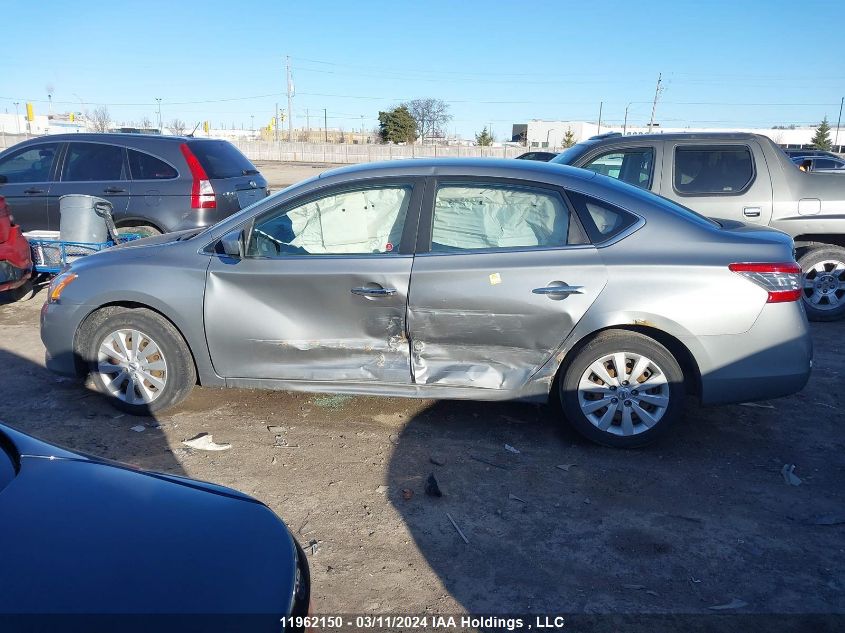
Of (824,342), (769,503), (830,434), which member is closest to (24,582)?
(769,503)

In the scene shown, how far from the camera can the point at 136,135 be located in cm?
833

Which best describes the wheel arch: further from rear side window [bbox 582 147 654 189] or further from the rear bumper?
rear side window [bbox 582 147 654 189]

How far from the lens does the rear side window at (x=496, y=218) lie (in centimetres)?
423

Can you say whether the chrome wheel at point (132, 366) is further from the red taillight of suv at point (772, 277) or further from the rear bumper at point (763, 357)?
the red taillight of suv at point (772, 277)

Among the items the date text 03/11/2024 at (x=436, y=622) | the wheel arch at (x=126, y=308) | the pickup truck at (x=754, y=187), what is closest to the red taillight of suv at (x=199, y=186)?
the wheel arch at (x=126, y=308)

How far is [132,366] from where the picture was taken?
4590 mm

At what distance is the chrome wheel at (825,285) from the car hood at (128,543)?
7116 millimetres

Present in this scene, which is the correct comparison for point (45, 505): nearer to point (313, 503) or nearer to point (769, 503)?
point (313, 503)

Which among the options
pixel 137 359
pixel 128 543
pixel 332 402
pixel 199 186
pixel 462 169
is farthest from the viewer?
pixel 199 186

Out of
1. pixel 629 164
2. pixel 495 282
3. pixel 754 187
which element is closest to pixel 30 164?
pixel 495 282

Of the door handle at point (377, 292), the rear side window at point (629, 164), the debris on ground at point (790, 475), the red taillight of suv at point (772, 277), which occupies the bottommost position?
the debris on ground at point (790, 475)

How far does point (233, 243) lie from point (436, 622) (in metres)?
2.72

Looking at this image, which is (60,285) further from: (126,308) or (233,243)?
(233,243)

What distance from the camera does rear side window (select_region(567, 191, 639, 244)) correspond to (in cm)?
416
